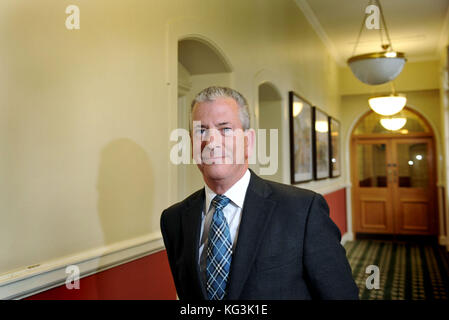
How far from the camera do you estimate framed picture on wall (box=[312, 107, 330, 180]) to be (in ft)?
19.5

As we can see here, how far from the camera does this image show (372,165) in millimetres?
9070

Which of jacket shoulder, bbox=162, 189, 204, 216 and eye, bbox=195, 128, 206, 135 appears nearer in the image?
eye, bbox=195, 128, 206, 135

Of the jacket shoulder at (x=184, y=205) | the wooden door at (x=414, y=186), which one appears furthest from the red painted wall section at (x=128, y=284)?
the wooden door at (x=414, y=186)

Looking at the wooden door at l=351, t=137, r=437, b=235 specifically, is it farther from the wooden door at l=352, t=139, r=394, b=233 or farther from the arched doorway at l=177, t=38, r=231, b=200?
the arched doorway at l=177, t=38, r=231, b=200

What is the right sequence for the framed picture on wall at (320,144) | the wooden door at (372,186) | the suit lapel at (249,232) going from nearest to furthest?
the suit lapel at (249,232) < the framed picture on wall at (320,144) < the wooden door at (372,186)

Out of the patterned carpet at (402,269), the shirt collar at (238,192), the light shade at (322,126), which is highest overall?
the light shade at (322,126)

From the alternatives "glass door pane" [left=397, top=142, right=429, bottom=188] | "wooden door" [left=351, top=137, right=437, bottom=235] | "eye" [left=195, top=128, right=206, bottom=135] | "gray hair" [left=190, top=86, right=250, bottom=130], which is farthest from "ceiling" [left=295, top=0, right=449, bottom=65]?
"eye" [left=195, top=128, right=206, bottom=135]

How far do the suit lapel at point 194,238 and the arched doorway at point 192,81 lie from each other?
6.13ft

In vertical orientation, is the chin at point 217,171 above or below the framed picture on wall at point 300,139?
below

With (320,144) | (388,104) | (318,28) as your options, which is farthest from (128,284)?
(318,28)

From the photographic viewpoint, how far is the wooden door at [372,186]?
29.2 ft

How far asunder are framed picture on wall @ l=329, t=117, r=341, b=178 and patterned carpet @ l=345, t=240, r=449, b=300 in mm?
1561

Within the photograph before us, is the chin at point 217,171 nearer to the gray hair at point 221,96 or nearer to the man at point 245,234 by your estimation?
the man at point 245,234

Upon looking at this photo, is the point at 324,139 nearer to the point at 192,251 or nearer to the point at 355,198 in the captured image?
the point at 355,198
